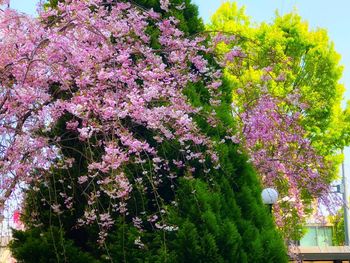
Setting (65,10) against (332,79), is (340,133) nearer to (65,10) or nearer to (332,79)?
(332,79)

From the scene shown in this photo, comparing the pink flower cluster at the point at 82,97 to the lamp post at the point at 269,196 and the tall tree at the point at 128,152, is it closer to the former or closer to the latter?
the tall tree at the point at 128,152

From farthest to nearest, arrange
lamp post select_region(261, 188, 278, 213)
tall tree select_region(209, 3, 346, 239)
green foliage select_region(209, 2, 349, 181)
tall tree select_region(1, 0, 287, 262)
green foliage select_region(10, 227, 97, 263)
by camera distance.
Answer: green foliage select_region(209, 2, 349, 181)
tall tree select_region(209, 3, 346, 239)
lamp post select_region(261, 188, 278, 213)
green foliage select_region(10, 227, 97, 263)
tall tree select_region(1, 0, 287, 262)

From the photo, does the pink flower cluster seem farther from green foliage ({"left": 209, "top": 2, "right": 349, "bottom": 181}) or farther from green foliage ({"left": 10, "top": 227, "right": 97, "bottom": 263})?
green foliage ({"left": 209, "top": 2, "right": 349, "bottom": 181})

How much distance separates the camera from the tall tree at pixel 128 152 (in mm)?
5699

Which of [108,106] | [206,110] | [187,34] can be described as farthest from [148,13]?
[108,106]

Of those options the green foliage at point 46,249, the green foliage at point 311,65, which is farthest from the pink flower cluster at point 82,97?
the green foliage at point 311,65

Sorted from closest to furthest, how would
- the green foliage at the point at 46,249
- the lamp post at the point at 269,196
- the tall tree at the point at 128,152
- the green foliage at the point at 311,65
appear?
the tall tree at the point at 128,152 < the green foliage at the point at 46,249 < the lamp post at the point at 269,196 < the green foliage at the point at 311,65

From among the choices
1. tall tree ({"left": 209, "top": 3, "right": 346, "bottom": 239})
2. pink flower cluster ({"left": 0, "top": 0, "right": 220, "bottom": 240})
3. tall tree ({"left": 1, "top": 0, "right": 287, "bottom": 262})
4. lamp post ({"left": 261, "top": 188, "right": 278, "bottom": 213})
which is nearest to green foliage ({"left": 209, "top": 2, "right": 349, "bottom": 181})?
tall tree ({"left": 209, "top": 3, "right": 346, "bottom": 239})

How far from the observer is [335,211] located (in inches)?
460

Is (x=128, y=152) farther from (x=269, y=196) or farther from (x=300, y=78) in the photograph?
(x=300, y=78)

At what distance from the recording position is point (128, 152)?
18.6 feet

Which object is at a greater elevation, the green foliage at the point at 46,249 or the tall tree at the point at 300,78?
the tall tree at the point at 300,78

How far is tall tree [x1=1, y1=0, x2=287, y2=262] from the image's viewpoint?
18.7 feet

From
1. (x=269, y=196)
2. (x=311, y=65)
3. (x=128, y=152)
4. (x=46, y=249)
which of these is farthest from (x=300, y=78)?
(x=128, y=152)
